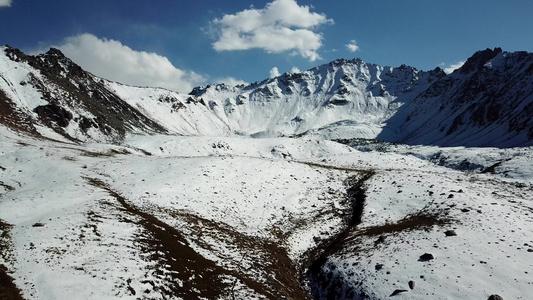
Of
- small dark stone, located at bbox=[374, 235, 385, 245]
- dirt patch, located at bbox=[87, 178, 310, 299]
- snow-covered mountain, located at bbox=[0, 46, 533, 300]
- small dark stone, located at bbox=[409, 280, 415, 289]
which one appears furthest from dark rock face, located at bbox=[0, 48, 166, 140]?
small dark stone, located at bbox=[409, 280, 415, 289]

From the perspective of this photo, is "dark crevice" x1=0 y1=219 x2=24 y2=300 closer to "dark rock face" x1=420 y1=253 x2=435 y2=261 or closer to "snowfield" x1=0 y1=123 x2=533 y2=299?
"snowfield" x1=0 y1=123 x2=533 y2=299

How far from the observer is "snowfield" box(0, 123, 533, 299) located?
58.5ft

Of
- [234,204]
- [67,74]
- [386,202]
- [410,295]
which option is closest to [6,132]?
[234,204]

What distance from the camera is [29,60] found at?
14888 centimetres

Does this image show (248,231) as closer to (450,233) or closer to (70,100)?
(450,233)

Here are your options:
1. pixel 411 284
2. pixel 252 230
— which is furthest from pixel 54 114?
pixel 411 284

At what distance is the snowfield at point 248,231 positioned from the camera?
17.8 meters

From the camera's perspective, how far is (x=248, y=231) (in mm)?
28328

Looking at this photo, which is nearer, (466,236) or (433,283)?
(433,283)

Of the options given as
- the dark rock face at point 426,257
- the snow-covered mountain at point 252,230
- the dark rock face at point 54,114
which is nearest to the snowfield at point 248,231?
Answer: the snow-covered mountain at point 252,230

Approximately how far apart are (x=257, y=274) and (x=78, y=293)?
10284 millimetres

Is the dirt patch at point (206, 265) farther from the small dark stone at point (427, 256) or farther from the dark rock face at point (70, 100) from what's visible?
the dark rock face at point (70, 100)

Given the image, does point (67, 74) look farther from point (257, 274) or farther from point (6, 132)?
point (257, 274)

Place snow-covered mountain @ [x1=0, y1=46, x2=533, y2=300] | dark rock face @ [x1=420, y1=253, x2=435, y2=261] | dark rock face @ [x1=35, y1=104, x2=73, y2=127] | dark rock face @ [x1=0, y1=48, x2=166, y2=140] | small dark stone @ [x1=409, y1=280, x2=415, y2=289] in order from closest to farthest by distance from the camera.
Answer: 1. snow-covered mountain @ [x1=0, y1=46, x2=533, y2=300]
2. small dark stone @ [x1=409, y1=280, x2=415, y2=289]
3. dark rock face @ [x1=420, y1=253, x2=435, y2=261]
4. dark rock face @ [x1=35, y1=104, x2=73, y2=127]
5. dark rock face @ [x1=0, y1=48, x2=166, y2=140]
